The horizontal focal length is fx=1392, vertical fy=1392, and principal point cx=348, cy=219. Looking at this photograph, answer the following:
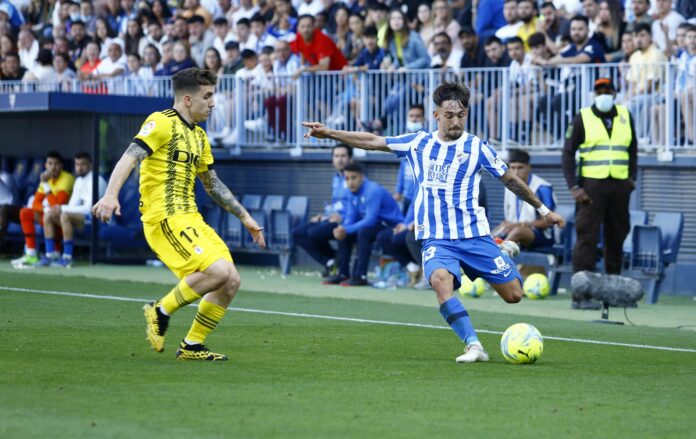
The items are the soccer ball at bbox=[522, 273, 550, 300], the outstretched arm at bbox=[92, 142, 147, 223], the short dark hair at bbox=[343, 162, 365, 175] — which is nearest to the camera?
the outstretched arm at bbox=[92, 142, 147, 223]

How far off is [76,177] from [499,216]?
7.30 metres

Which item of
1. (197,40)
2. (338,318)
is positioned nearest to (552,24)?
(197,40)

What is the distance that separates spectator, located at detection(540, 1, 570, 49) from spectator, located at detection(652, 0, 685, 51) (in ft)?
5.03

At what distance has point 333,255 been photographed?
2047 cm

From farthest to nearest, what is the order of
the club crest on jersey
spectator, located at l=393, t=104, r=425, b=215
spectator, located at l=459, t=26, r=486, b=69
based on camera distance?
spectator, located at l=459, t=26, r=486, b=69 → spectator, located at l=393, t=104, r=425, b=215 → the club crest on jersey

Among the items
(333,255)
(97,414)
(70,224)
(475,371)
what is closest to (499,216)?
(333,255)

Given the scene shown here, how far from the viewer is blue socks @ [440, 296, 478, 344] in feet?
34.1

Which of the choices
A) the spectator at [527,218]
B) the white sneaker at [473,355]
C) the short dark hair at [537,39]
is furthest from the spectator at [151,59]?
the white sneaker at [473,355]

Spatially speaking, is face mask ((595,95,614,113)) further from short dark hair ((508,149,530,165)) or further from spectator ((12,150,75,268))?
spectator ((12,150,75,268))

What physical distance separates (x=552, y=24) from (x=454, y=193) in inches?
417

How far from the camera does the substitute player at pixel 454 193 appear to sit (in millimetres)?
10648

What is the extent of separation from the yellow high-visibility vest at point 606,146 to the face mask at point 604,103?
0.41ft

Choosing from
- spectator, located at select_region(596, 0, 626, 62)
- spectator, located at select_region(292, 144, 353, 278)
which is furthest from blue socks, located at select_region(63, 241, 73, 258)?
spectator, located at select_region(596, 0, 626, 62)

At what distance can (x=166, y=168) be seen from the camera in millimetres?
10195
